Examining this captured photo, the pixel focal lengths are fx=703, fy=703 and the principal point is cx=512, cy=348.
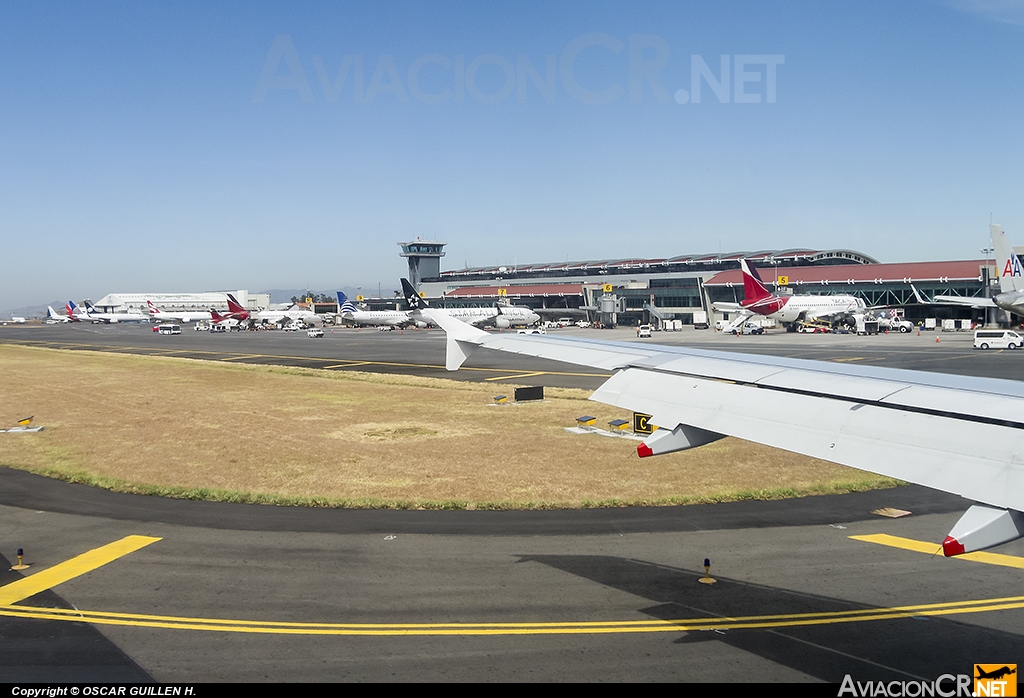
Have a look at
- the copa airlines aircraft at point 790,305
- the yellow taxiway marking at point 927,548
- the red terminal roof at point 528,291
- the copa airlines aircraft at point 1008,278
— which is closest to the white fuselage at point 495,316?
the copa airlines aircraft at point 790,305

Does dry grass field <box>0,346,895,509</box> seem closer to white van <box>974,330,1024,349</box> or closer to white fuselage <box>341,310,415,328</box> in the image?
white van <box>974,330,1024,349</box>

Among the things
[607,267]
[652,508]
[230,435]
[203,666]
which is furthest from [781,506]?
[607,267]

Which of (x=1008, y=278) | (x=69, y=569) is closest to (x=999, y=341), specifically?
(x=1008, y=278)

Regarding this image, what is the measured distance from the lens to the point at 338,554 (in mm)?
13477

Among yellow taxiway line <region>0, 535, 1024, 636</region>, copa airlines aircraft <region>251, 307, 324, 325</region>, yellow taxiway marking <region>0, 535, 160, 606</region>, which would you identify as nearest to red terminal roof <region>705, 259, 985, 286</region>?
copa airlines aircraft <region>251, 307, 324, 325</region>

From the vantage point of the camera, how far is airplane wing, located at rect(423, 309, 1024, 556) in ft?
18.0

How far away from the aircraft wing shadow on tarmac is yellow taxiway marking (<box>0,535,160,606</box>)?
9.99 metres

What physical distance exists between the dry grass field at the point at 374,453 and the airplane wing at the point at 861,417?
7740mm

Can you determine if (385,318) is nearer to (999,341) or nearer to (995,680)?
(999,341)

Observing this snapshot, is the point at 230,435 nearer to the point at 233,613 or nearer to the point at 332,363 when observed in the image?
the point at 233,613

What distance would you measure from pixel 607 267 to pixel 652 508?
580 ft

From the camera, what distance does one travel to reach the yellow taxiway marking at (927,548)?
12328 millimetres

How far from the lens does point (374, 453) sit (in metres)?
23.3

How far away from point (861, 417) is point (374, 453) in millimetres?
18271
